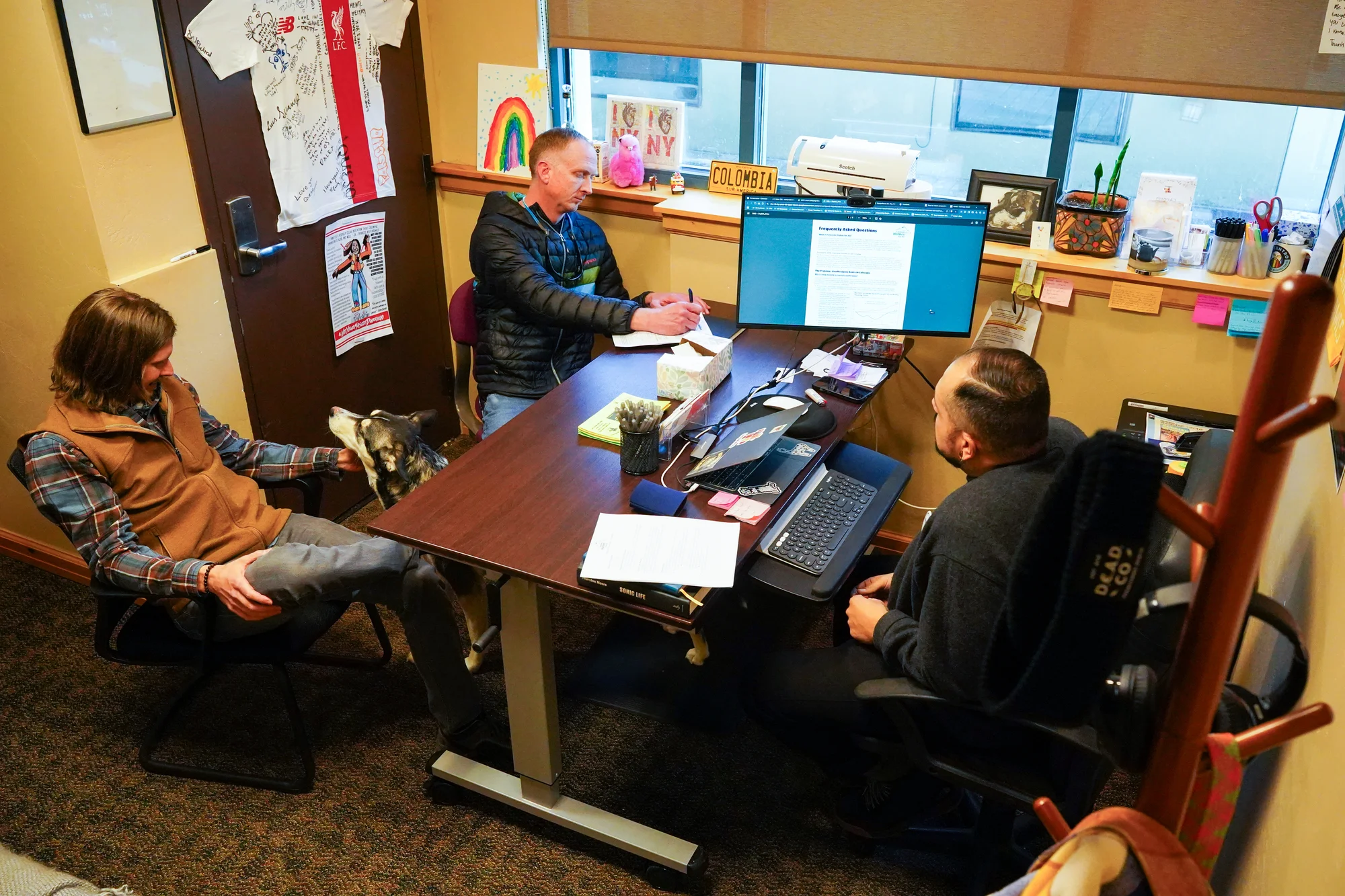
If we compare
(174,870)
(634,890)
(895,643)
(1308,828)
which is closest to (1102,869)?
(1308,828)

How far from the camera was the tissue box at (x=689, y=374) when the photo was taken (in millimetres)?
2527

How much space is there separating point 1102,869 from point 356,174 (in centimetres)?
302

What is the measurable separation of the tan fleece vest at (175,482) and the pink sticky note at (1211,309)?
2.45 meters

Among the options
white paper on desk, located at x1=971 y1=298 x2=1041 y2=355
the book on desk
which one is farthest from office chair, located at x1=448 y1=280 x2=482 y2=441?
white paper on desk, located at x1=971 y1=298 x2=1041 y2=355

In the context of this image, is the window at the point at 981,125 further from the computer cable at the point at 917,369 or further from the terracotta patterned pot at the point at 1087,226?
the computer cable at the point at 917,369

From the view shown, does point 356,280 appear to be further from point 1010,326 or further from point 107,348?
point 1010,326

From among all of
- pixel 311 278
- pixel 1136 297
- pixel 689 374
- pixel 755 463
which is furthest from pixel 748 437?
pixel 311 278

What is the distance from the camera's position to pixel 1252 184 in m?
2.90

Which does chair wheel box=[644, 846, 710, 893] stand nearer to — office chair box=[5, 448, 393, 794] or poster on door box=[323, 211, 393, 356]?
office chair box=[5, 448, 393, 794]

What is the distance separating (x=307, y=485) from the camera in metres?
2.57

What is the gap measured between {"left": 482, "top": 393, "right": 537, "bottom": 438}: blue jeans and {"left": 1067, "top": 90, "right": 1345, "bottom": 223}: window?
1.79 metres

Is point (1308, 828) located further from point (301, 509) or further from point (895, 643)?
point (301, 509)

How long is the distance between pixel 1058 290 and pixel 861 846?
1598mm

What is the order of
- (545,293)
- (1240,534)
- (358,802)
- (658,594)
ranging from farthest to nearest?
1. (545,293)
2. (358,802)
3. (658,594)
4. (1240,534)
